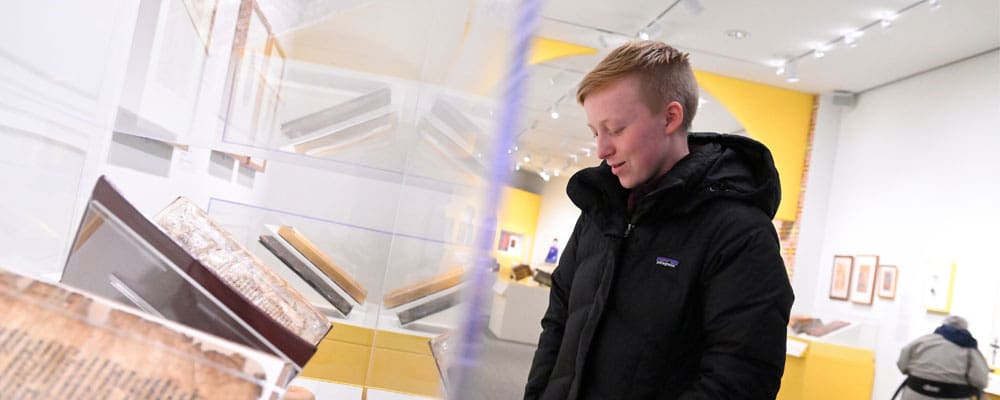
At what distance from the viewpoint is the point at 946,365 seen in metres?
5.84

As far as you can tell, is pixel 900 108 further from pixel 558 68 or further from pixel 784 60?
pixel 558 68

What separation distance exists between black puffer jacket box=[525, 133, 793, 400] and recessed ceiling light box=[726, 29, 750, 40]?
23.5 ft

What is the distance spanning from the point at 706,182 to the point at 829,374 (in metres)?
7.58

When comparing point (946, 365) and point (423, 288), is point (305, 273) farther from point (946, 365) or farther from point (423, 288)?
point (946, 365)

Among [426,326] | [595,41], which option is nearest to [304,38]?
[426,326]

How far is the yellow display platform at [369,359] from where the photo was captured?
0.70 m

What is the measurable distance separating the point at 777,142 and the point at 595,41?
110 inches

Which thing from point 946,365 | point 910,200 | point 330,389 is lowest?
point 946,365

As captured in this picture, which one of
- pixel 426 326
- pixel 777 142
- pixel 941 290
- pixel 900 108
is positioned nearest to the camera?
pixel 426 326

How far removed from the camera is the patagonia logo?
1.17 meters

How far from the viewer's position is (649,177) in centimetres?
125

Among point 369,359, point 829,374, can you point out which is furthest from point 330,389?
point 829,374

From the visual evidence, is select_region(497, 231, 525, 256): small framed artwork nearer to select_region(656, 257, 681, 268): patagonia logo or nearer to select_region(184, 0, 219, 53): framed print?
select_region(656, 257, 681, 268): patagonia logo

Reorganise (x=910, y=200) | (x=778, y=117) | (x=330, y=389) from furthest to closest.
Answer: (x=778, y=117) → (x=910, y=200) → (x=330, y=389)
